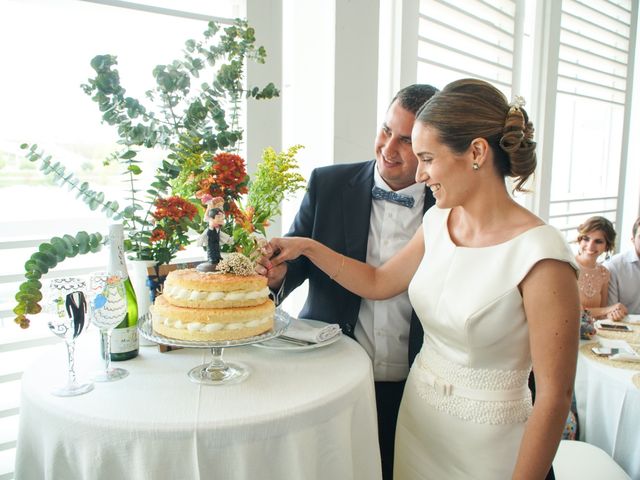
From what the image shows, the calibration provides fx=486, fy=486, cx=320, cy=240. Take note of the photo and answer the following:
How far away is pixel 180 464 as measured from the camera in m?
1.07

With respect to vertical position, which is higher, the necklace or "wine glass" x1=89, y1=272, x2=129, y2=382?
"wine glass" x1=89, y1=272, x2=129, y2=382

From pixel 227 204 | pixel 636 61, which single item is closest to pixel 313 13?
pixel 227 204

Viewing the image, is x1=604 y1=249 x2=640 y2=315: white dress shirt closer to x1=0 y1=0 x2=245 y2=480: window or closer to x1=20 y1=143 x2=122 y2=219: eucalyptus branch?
x1=0 y1=0 x2=245 y2=480: window

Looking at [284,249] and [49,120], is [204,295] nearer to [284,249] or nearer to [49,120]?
[284,249]

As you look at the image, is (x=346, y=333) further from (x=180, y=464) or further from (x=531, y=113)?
(x=531, y=113)

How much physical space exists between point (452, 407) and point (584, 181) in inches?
184

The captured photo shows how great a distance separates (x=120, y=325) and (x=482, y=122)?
1214 mm

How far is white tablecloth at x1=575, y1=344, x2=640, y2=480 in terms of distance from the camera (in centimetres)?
213

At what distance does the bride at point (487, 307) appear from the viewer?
4.31 feet

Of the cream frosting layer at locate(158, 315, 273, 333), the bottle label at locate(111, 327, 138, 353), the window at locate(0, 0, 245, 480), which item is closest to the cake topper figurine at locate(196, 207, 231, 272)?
the cream frosting layer at locate(158, 315, 273, 333)

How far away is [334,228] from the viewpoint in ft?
6.59

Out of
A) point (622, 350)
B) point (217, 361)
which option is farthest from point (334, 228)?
point (622, 350)

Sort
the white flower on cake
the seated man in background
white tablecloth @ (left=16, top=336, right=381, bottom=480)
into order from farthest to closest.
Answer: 1. the seated man in background
2. the white flower on cake
3. white tablecloth @ (left=16, top=336, right=381, bottom=480)

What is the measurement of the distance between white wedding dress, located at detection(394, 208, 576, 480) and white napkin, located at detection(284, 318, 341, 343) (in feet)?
0.98
